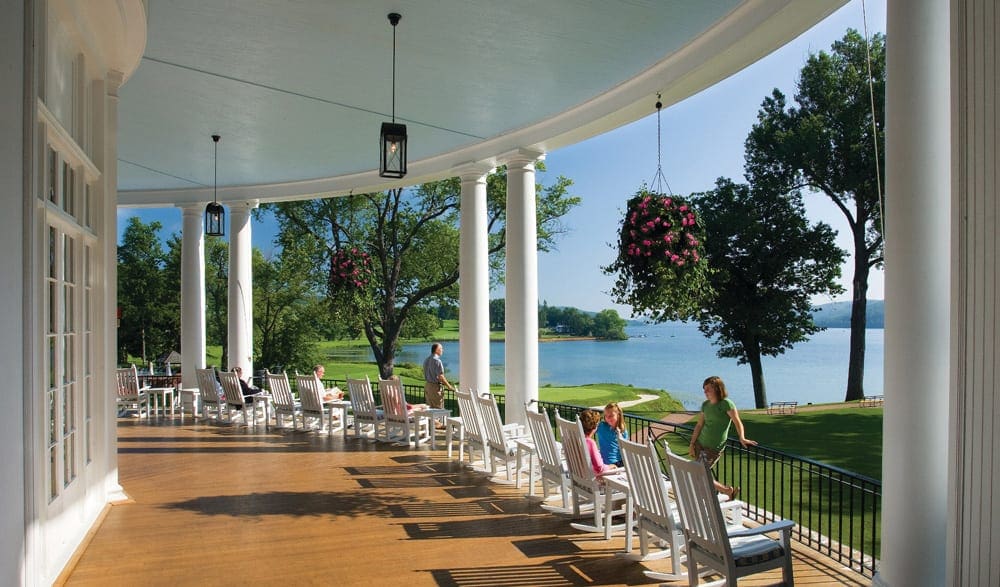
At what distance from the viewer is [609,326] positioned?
111 ft

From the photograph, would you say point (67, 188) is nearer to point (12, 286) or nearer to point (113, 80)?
point (113, 80)

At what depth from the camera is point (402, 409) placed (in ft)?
37.3

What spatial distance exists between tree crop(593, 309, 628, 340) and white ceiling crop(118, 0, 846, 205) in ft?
73.5

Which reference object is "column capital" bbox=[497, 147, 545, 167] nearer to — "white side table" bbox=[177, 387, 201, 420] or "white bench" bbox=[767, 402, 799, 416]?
"white side table" bbox=[177, 387, 201, 420]

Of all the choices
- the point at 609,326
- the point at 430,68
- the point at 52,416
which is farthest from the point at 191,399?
the point at 609,326

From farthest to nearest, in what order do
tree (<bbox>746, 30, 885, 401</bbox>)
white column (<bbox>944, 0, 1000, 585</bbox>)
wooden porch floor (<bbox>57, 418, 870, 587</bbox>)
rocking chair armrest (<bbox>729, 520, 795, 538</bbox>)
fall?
1. tree (<bbox>746, 30, 885, 401</bbox>)
2. wooden porch floor (<bbox>57, 418, 870, 587</bbox>)
3. rocking chair armrest (<bbox>729, 520, 795, 538</bbox>)
4. white column (<bbox>944, 0, 1000, 585</bbox>)

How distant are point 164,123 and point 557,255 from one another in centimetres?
2717

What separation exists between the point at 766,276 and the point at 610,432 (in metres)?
15.3

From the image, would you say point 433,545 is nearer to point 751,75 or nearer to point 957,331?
point 957,331

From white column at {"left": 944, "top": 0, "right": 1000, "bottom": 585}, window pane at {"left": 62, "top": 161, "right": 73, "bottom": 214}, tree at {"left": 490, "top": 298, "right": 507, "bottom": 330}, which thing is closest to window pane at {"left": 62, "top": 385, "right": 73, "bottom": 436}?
window pane at {"left": 62, "top": 161, "right": 73, "bottom": 214}

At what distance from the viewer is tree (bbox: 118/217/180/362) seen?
2748 cm

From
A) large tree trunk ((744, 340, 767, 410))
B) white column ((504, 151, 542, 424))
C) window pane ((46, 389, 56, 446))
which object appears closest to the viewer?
window pane ((46, 389, 56, 446))

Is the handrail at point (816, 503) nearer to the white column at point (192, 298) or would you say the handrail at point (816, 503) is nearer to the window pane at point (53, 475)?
the window pane at point (53, 475)

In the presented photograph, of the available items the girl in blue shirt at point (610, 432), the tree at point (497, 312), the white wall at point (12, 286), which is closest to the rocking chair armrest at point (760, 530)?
the girl in blue shirt at point (610, 432)
